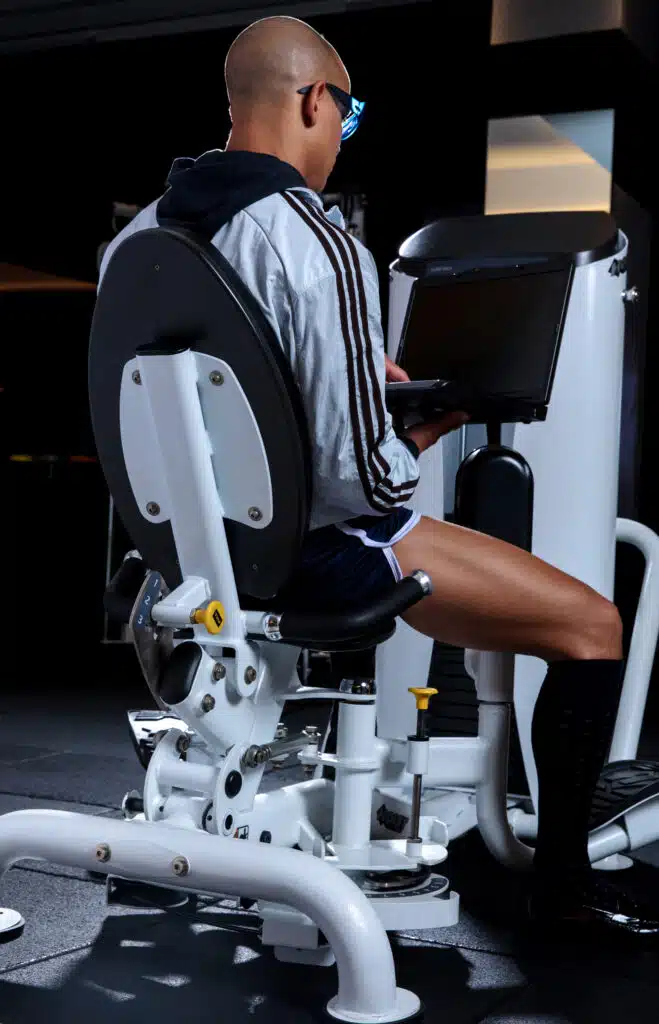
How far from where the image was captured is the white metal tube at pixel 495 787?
206 centimetres

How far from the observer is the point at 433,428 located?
171 centimetres

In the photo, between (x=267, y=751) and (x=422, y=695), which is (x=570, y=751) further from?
(x=267, y=751)

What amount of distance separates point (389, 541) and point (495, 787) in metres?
0.60

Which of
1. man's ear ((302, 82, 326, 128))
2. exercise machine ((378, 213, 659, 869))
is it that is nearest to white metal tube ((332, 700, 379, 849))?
exercise machine ((378, 213, 659, 869))

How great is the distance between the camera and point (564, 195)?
15.4 feet

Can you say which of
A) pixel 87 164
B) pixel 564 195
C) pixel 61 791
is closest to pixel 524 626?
pixel 61 791

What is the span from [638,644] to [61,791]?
1451 millimetres

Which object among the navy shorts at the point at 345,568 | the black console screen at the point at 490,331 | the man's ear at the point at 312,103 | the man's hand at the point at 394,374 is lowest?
Result: the navy shorts at the point at 345,568

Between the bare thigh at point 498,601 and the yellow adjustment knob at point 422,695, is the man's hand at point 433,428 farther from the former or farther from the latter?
the yellow adjustment knob at point 422,695

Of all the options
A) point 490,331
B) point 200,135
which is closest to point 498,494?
point 490,331

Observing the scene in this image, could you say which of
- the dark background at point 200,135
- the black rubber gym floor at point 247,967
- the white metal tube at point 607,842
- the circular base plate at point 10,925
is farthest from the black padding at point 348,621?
the dark background at point 200,135

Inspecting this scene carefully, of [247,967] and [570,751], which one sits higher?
[570,751]

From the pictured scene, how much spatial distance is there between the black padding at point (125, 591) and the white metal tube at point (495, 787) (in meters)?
0.65

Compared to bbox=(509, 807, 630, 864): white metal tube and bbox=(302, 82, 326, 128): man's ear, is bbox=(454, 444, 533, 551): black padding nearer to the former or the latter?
bbox=(509, 807, 630, 864): white metal tube
